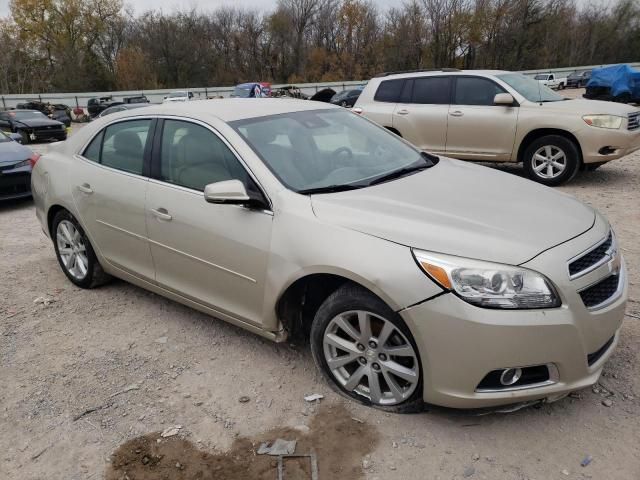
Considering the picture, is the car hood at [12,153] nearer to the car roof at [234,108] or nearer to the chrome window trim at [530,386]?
the car roof at [234,108]

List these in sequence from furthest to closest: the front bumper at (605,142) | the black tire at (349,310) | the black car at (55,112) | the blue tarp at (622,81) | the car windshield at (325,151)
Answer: the black car at (55,112), the blue tarp at (622,81), the front bumper at (605,142), the car windshield at (325,151), the black tire at (349,310)

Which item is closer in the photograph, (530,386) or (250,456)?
(530,386)

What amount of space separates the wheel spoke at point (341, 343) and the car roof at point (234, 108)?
1.53 meters

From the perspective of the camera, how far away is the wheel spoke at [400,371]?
2508mm

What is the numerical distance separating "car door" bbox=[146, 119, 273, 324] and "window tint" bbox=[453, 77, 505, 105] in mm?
5755

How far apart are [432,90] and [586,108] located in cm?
231

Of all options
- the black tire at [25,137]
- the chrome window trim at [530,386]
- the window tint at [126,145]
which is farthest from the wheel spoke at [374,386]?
the black tire at [25,137]

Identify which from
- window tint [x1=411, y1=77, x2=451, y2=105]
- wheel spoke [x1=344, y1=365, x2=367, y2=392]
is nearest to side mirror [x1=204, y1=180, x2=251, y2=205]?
wheel spoke [x1=344, y1=365, x2=367, y2=392]

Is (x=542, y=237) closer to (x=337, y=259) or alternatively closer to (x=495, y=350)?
(x=495, y=350)

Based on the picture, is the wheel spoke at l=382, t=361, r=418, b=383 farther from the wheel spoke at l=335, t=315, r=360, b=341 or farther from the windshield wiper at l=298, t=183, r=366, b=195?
the windshield wiper at l=298, t=183, r=366, b=195

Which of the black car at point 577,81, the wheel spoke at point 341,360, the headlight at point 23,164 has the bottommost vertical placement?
the wheel spoke at point 341,360

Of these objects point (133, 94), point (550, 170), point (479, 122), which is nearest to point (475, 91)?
point (479, 122)

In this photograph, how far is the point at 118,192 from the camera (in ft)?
12.1

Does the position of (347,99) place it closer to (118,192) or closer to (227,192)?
(118,192)
